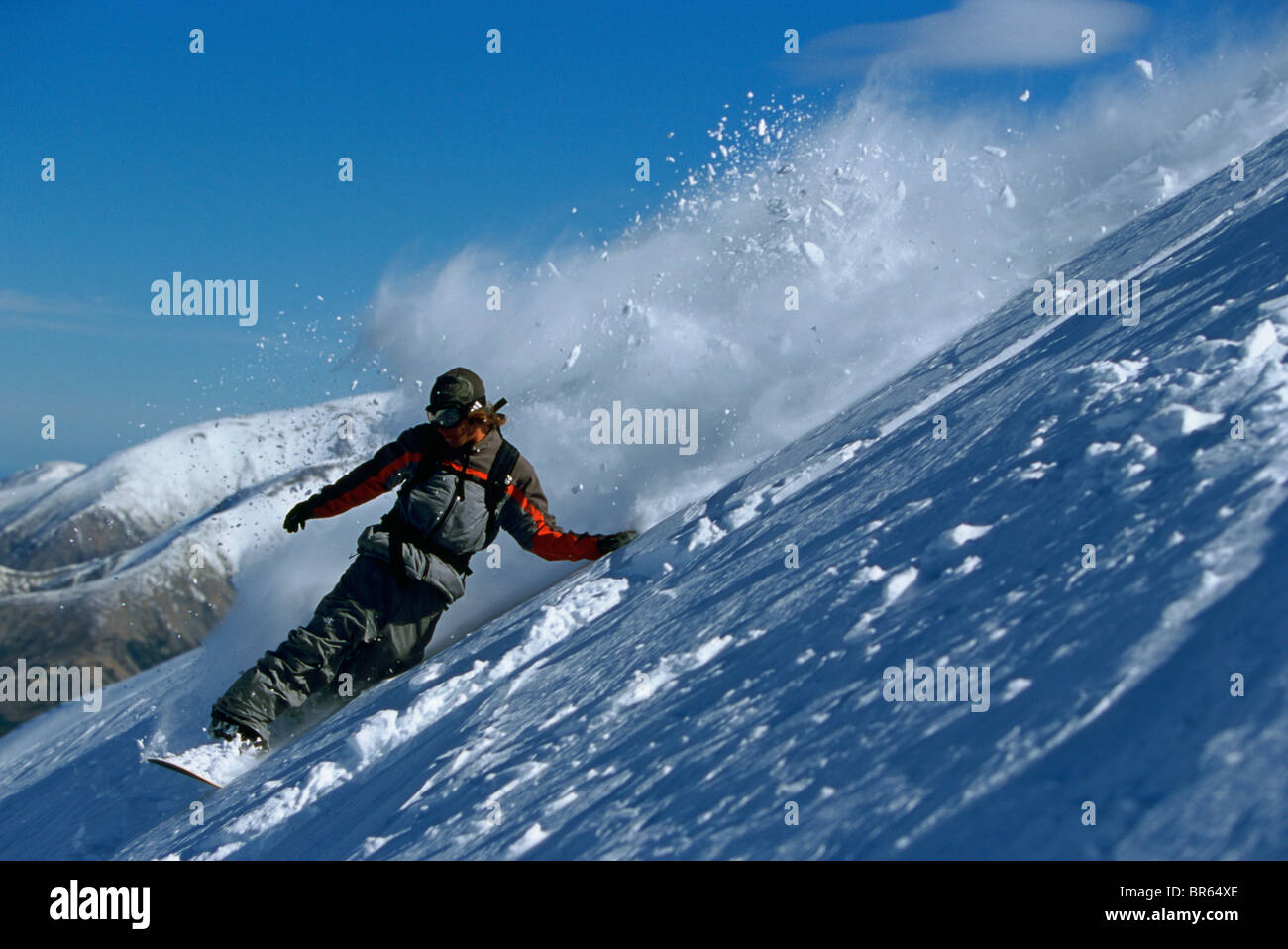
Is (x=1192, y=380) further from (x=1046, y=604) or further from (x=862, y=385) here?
(x=862, y=385)

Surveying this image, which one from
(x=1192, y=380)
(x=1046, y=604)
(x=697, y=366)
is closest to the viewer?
(x=1046, y=604)

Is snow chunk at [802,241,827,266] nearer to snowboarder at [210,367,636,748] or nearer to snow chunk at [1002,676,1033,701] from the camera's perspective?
snowboarder at [210,367,636,748]

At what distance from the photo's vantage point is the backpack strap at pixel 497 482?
522 cm

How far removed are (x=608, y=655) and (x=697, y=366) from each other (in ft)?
24.6

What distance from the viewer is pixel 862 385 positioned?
884cm

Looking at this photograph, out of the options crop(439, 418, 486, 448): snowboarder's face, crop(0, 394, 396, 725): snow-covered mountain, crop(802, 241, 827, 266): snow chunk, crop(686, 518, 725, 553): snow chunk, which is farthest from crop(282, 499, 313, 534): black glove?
crop(0, 394, 396, 725): snow-covered mountain

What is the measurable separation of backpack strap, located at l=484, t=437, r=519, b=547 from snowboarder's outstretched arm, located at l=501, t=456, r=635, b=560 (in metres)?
0.05

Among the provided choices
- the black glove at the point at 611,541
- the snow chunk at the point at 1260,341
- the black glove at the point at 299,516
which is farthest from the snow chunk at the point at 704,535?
the snow chunk at the point at 1260,341

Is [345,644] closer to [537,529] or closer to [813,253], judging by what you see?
[537,529]

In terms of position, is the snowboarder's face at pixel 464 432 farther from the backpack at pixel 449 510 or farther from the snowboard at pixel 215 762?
the snowboard at pixel 215 762

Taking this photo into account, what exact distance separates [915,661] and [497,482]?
3311mm

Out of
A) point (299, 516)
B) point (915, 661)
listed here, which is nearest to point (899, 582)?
point (915, 661)

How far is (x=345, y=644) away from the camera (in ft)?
16.9
